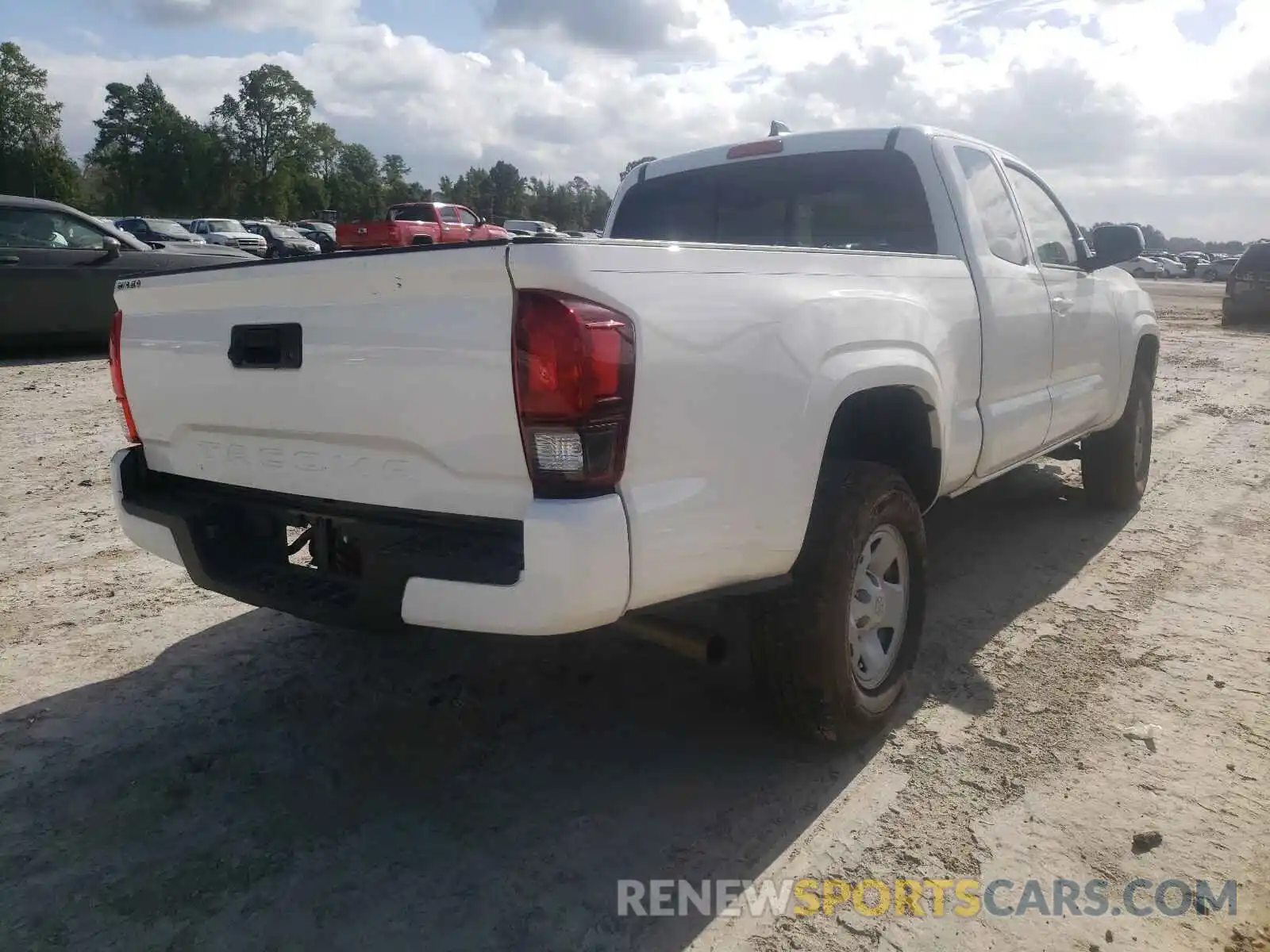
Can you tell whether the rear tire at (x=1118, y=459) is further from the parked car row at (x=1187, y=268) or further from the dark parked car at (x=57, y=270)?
the parked car row at (x=1187, y=268)

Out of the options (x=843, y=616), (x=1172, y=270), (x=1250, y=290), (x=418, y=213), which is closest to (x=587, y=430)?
(x=843, y=616)

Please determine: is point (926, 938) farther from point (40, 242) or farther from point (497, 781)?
point (40, 242)

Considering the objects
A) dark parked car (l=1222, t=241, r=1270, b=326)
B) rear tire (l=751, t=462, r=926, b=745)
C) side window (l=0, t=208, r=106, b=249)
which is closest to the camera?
rear tire (l=751, t=462, r=926, b=745)

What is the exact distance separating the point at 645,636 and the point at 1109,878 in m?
1.31

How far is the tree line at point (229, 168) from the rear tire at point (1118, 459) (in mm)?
62365

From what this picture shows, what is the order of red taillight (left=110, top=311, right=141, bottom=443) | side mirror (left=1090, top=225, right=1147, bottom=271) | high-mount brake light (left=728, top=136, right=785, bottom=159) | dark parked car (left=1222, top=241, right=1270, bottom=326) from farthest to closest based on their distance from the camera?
1. dark parked car (left=1222, top=241, right=1270, bottom=326)
2. side mirror (left=1090, top=225, right=1147, bottom=271)
3. high-mount brake light (left=728, top=136, right=785, bottom=159)
4. red taillight (left=110, top=311, right=141, bottom=443)

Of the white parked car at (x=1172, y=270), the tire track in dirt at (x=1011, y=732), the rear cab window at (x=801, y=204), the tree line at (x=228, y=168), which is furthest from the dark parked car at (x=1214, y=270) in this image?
the rear cab window at (x=801, y=204)

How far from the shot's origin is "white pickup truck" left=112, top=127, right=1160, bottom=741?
2176mm

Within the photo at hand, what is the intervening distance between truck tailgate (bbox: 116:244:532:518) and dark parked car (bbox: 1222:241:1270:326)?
21.2m

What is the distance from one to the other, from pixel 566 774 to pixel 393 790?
0.50 m

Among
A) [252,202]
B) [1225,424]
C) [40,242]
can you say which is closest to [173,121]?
[252,202]

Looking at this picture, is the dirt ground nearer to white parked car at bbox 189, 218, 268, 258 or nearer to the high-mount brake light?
the high-mount brake light

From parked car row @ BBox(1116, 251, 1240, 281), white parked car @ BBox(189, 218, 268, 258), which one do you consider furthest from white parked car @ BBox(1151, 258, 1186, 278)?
white parked car @ BBox(189, 218, 268, 258)

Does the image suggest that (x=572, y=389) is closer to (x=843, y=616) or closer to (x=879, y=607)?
(x=843, y=616)
